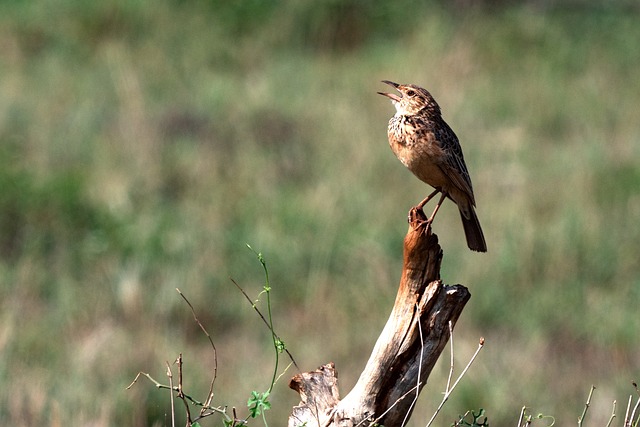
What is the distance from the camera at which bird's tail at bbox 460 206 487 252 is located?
4410mm

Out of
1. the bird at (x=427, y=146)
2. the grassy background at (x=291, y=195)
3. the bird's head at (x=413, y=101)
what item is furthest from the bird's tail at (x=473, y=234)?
the grassy background at (x=291, y=195)

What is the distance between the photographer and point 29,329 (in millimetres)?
7930

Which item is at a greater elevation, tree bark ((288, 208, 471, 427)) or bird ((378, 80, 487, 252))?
bird ((378, 80, 487, 252))

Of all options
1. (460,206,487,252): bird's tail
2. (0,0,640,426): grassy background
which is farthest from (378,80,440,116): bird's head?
(0,0,640,426): grassy background

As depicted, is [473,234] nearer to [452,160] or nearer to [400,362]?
[452,160]

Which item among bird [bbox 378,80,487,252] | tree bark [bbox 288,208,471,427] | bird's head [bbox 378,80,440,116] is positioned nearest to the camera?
tree bark [bbox 288,208,471,427]

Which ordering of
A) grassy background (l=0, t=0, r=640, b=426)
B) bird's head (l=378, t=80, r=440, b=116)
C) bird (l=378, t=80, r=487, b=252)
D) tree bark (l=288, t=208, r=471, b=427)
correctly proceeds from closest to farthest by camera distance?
tree bark (l=288, t=208, r=471, b=427) < bird (l=378, t=80, r=487, b=252) < bird's head (l=378, t=80, r=440, b=116) < grassy background (l=0, t=0, r=640, b=426)

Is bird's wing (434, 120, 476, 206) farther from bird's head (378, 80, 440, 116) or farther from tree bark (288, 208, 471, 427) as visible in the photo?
tree bark (288, 208, 471, 427)

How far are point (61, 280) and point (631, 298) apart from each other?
4079 millimetres

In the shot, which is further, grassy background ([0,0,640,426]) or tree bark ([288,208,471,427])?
grassy background ([0,0,640,426])

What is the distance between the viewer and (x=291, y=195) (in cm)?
1047

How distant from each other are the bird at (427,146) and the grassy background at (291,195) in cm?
225

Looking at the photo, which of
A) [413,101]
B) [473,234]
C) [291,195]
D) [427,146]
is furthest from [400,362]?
[291,195]

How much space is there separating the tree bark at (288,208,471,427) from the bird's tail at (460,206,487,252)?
2.91ft
